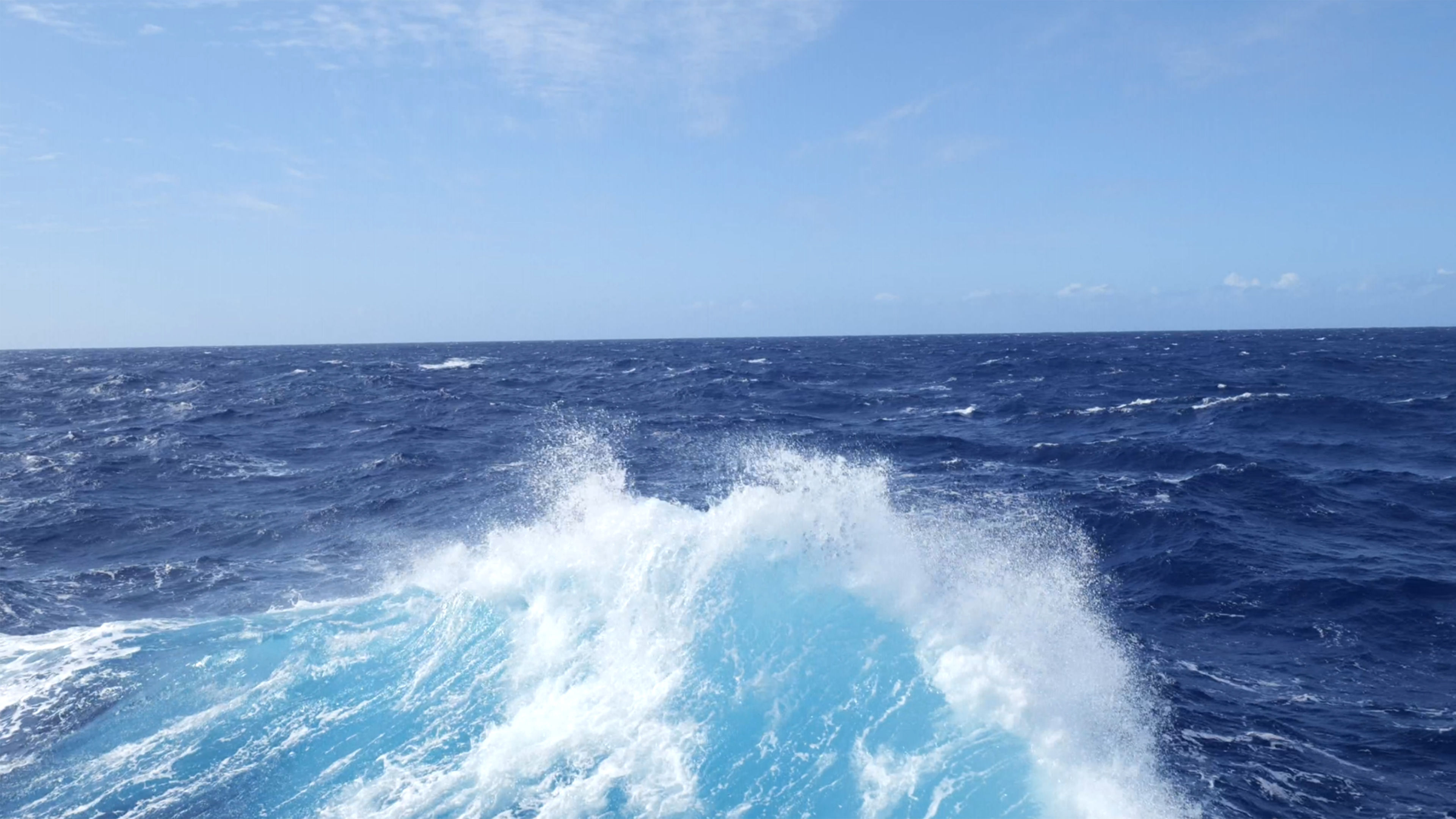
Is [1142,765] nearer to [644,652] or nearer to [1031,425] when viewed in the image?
[644,652]

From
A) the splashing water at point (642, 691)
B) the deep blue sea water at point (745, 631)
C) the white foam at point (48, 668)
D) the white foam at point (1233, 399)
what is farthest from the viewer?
the white foam at point (1233, 399)

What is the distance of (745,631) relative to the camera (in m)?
13.3

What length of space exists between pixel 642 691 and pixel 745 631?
203cm

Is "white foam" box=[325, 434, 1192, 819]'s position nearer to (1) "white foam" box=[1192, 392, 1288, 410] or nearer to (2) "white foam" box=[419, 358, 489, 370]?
(1) "white foam" box=[1192, 392, 1288, 410]

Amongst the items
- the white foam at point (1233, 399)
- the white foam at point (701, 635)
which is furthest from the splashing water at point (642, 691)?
the white foam at point (1233, 399)

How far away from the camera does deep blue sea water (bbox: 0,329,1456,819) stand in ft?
33.9

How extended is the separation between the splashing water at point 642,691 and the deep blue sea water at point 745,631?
60 millimetres

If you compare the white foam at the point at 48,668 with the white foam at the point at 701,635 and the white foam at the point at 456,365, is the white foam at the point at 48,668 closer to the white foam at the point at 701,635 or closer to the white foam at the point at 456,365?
the white foam at the point at 701,635

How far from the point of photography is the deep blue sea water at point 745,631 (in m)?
10.3

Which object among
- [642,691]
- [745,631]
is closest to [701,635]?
[745,631]

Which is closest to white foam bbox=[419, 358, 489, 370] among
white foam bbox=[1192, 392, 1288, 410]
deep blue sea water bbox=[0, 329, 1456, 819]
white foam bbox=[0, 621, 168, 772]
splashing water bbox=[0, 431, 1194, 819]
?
deep blue sea water bbox=[0, 329, 1456, 819]

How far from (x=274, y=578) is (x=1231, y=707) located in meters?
18.5

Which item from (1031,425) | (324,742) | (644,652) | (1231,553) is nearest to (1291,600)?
(1231,553)

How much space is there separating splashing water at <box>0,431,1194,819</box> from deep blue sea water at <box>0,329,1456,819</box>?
0.06 m
